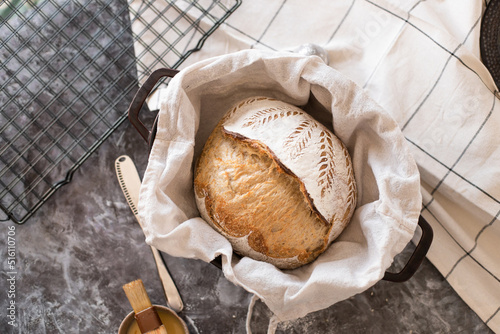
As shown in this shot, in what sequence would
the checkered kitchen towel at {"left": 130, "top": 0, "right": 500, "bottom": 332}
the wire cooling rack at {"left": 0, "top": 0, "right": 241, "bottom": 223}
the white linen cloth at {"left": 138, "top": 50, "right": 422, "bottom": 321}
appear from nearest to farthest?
the white linen cloth at {"left": 138, "top": 50, "right": 422, "bottom": 321}
the checkered kitchen towel at {"left": 130, "top": 0, "right": 500, "bottom": 332}
the wire cooling rack at {"left": 0, "top": 0, "right": 241, "bottom": 223}

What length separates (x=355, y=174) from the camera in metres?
0.84

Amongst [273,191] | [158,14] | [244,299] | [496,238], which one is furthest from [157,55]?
[496,238]

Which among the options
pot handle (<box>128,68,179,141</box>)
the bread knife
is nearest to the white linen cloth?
pot handle (<box>128,68,179,141</box>)

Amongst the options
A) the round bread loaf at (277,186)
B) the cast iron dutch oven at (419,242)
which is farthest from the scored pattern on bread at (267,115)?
the cast iron dutch oven at (419,242)

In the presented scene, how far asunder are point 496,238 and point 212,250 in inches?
26.5

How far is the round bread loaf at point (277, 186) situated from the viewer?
732 millimetres

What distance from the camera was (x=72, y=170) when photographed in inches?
38.5

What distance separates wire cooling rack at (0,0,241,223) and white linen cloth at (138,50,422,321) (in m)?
0.27

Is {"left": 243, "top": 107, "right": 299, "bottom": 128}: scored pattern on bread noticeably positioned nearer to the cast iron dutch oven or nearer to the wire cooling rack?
the cast iron dutch oven

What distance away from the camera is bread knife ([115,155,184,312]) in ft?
3.24

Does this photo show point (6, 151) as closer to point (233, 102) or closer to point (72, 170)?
point (72, 170)

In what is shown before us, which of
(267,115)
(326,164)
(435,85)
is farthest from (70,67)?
(435,85)

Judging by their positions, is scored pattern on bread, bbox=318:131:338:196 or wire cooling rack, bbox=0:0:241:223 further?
wire cooling rack, bbox=0:0:241:223

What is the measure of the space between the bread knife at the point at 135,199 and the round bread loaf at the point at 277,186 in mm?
264
